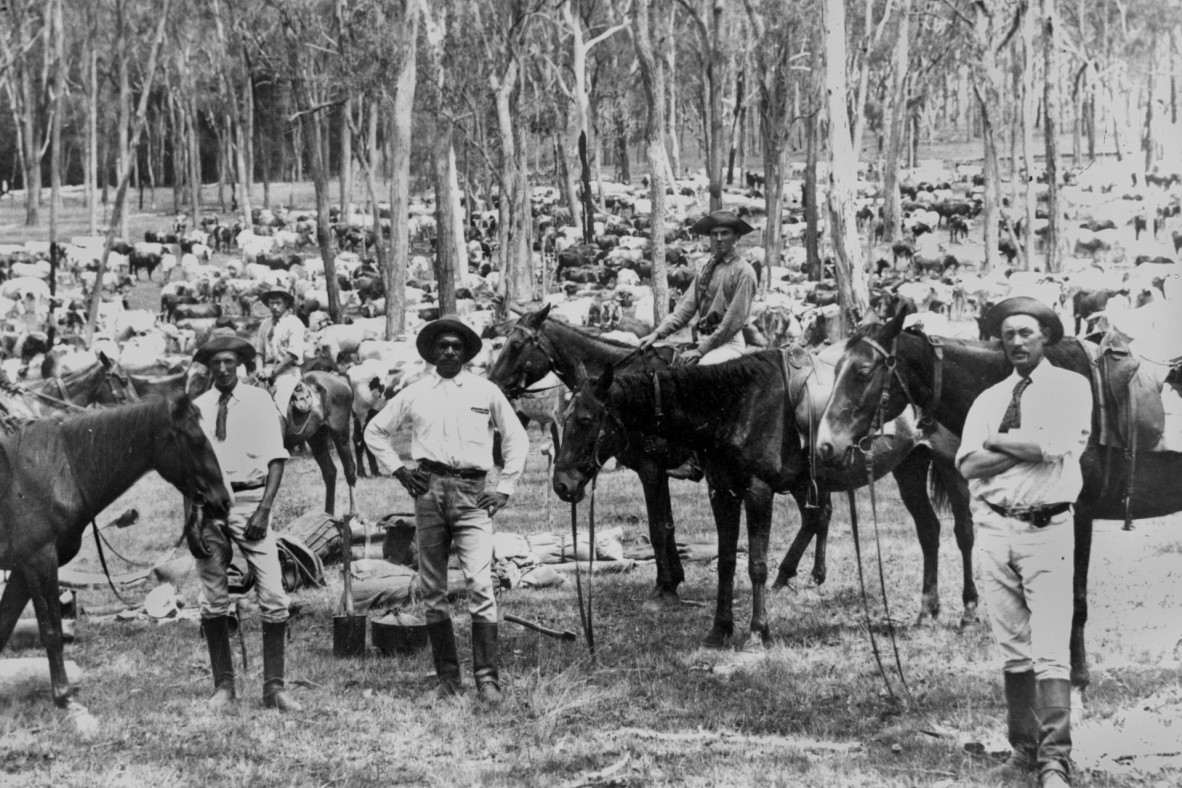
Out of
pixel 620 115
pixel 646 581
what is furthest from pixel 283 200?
pixel 646 581

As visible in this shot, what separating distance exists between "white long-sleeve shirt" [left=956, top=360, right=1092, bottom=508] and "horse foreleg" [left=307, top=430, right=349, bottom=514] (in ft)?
31.4

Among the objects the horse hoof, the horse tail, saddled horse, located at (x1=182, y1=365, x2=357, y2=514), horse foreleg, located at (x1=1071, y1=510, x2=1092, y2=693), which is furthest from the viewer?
saddled horse, located at (x1=182, y1=365, x2=357, y2=514)

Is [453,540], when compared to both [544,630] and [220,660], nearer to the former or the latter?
[544,630]

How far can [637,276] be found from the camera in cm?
3500

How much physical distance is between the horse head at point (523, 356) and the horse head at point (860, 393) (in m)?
3.53

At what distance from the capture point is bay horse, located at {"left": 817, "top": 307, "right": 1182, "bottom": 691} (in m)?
7.02

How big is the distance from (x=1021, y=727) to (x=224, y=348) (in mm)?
4786

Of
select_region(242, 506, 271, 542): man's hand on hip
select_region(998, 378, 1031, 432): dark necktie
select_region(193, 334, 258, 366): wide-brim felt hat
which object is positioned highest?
select_region(193, 334, 258, 366): wide-brim felt hat

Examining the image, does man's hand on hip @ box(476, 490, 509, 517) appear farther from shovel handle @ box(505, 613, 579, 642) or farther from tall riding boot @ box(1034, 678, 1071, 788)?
tall riding boot @ box(1034, 678, 1071, 788)

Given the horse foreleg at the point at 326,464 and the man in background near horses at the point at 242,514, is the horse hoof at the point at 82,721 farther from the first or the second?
the horse foreleg at the point at 326,464

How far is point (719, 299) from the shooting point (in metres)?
9.97

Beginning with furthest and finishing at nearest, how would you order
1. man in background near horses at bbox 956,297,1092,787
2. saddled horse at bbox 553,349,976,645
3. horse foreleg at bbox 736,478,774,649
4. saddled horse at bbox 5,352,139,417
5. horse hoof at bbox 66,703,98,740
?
saddled horse at bbox 5,352,139,417 → horse foreleg at bbox 736,478,774,649 → saddled horse at bbox 553,349,976,645 → horse hoof at bbox 66,703,98,740 → man in background near horses at bbox 956,297,1092,787

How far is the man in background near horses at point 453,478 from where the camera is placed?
742cm

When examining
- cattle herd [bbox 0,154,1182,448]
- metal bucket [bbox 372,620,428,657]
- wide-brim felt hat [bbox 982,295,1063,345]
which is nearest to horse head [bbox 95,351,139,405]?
cattle herd [bbox 0,154,1182,448]
